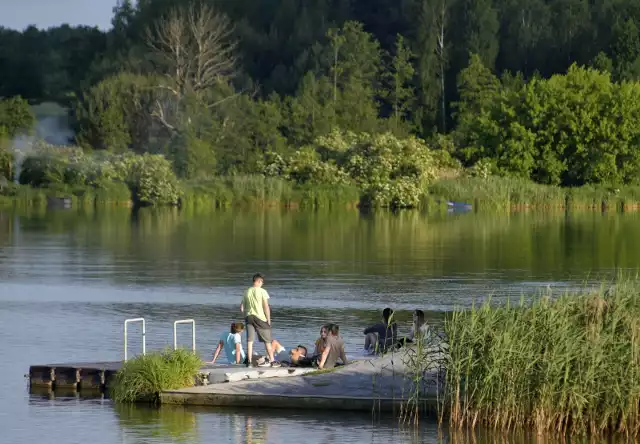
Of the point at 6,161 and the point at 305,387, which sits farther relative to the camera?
the point at 6,161

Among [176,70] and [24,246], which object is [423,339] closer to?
[24,246]

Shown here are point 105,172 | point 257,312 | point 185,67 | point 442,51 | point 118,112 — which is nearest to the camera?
point 257,312

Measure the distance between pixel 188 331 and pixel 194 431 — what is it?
391 inches

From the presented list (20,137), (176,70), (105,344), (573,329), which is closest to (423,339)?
(573,329)

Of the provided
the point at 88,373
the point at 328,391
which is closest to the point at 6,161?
the point at 88,373

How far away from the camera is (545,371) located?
1936cm

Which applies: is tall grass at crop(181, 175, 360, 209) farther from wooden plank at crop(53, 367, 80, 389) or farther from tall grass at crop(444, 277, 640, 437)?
tall grass at crop(444, 277, 640, 437)

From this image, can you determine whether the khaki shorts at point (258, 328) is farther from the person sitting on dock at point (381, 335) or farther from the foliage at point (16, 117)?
the foliage at point (16, 117)

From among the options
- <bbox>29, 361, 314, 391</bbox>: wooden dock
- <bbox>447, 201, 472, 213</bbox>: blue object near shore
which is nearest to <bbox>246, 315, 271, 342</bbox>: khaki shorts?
<bbox>29, 361, 314, 391</bbox>: wooden dock

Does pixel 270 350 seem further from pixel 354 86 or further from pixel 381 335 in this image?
pixel 354 86

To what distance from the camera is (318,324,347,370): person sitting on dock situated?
22844mm

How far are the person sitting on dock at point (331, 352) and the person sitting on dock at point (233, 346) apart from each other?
1.49m

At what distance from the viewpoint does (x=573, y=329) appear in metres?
19.8

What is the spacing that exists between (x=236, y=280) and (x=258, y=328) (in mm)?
17879
